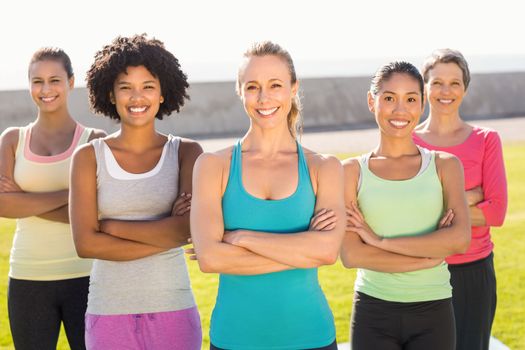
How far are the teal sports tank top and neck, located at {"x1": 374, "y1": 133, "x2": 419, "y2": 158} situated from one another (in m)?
0.77

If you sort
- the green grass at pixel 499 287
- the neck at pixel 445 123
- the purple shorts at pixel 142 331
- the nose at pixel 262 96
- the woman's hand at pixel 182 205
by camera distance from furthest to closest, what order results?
the green grass at pixel 499 287 → the neck at pixel 445 123 → the woman's hand at pixel 182 205 → the purple shorts at pixel 142 331 → the nose at pixel 262 96

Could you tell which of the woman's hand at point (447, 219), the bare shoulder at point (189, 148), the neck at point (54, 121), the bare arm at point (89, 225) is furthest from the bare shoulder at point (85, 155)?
the woman's hand at point (447, 219)

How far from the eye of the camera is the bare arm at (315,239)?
9.34 feet

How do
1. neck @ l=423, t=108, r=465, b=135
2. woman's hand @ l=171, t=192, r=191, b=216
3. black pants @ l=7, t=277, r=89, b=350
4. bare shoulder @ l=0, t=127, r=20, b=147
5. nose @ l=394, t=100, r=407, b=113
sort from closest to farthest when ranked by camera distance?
woman's hand @ l=171, t=192, r=191, b=216
nose @ l=394, t=100, r=407, b=113
black pants @ l=7, t=277, r=89, b=350
bare shoulder @ l=0, t=127, r=20, b=147
neck @ l=423, t=108, r=465, b=135

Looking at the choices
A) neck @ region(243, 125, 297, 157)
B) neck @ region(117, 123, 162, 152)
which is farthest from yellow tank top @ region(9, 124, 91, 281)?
neck @ region(243, 125, 297, 157)

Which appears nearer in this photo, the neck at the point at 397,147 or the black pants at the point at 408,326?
the black pants at the point at 408,326

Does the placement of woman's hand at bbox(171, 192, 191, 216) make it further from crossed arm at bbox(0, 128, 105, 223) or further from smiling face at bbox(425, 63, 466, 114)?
smiling face at bbox(425, 63, 466, 114)

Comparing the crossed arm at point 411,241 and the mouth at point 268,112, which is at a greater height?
the mouth at point 268,112

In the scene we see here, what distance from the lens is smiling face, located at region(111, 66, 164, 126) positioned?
3.39 m

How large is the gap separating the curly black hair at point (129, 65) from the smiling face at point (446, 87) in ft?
4.63

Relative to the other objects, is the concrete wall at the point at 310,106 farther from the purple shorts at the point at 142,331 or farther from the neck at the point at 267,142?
the neck at the point at 267,142

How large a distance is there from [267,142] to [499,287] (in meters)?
4.74

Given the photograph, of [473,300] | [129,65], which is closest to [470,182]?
[473,300]

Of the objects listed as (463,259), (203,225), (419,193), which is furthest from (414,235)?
(203,225)
